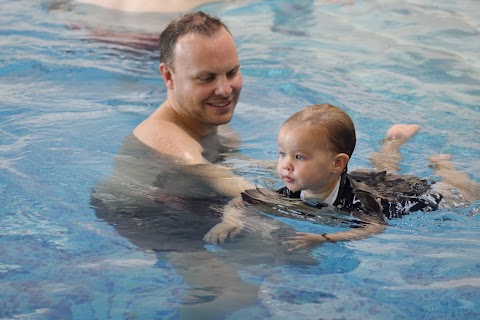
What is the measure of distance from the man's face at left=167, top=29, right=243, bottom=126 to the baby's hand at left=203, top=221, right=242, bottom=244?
3.63ft

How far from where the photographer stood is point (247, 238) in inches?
156

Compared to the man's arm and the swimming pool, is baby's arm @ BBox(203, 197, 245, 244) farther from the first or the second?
the swimming pool

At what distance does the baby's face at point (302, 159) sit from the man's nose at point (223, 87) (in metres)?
0.98

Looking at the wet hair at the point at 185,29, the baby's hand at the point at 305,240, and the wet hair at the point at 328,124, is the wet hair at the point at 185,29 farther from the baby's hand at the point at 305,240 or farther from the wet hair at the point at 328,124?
the baby's hand at the point at 305,240

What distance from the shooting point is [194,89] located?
488 centimetres

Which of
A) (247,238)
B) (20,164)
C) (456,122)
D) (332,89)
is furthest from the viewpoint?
(332,89)

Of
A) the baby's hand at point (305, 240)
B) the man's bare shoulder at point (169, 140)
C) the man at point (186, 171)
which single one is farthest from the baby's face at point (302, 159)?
the man's bare shoulder at point (169, 140)

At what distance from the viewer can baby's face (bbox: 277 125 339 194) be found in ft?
12.7

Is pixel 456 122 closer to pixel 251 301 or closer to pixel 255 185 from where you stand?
pixel 255 185

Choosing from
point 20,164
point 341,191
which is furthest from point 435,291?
point 20,164

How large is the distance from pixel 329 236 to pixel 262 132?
7.38 feet

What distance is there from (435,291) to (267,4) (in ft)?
23.4

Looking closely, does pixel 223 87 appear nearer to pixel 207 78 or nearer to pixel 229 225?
pixel 207 78

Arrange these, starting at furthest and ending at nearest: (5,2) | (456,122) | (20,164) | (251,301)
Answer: (5,2)
(456,122)
(20,164)
(251,301)
